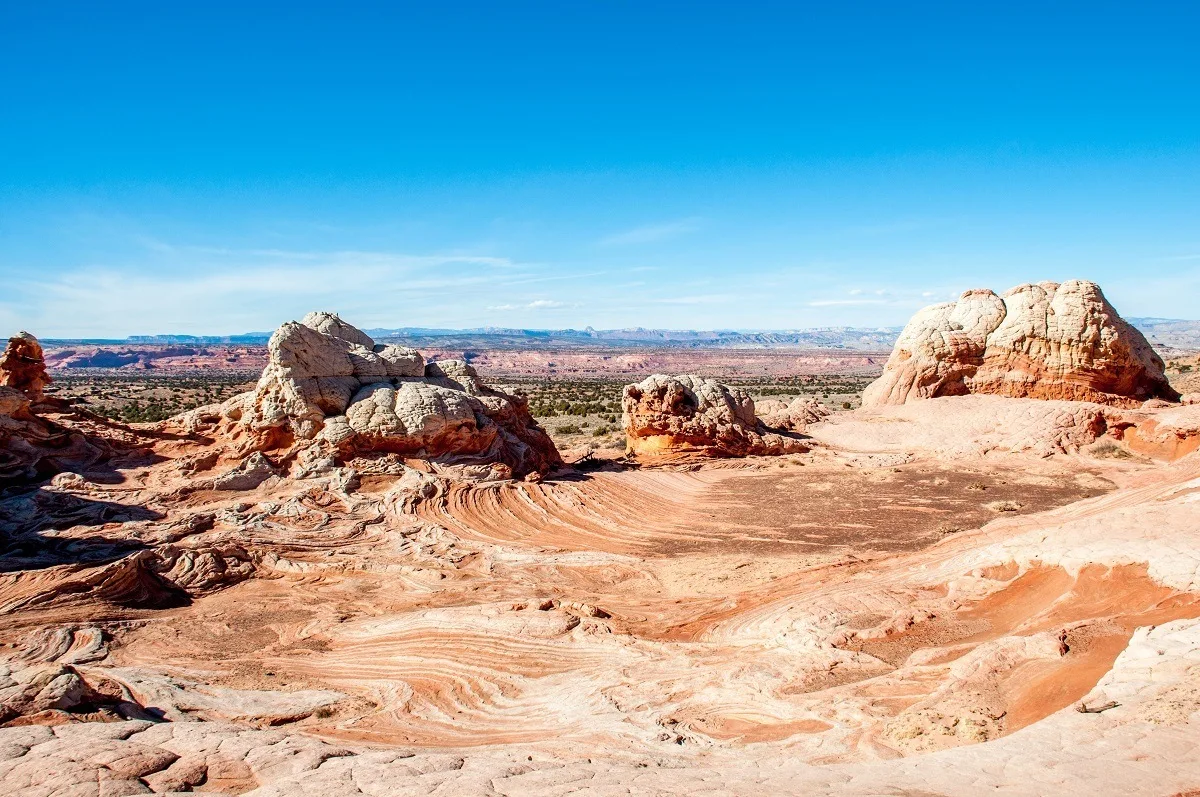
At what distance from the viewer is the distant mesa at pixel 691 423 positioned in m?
23.4

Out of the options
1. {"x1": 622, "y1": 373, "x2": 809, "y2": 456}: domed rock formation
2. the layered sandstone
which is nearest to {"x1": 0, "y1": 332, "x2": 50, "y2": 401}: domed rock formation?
the layered sandstone

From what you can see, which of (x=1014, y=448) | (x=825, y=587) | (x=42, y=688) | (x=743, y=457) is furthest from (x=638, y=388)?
(x=42, y=688)

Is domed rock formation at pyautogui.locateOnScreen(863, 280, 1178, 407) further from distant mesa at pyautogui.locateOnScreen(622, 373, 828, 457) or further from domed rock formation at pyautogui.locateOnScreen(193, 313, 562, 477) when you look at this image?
domed rock formation at pyautogui.locateOnScreen(193, 313, 562, 477)

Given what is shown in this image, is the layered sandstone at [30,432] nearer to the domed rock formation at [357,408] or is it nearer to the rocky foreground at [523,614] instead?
the rocky foreground at [523,614]

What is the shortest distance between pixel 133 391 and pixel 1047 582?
224ft

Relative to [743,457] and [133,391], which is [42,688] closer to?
[743,457]

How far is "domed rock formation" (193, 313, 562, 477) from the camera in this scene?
16.5 metres

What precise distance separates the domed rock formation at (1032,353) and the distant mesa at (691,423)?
664cm

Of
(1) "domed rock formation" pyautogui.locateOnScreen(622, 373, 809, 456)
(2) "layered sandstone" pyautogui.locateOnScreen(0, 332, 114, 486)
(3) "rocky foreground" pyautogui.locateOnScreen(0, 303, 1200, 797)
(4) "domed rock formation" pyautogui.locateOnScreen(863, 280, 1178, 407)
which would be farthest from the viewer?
(4) "domed rock formation" pyautogui.locateOnScreen(863, 280, 1178, 407)

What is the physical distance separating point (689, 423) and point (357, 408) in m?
10.8

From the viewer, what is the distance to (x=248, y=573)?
12.1m

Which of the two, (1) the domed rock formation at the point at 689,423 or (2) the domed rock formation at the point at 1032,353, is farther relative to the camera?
(2) the domed rock formation at the point at 1032,353

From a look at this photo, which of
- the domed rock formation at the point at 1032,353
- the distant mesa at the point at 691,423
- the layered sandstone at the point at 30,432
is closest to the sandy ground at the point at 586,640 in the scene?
the layered sandstone at the point at 30,432

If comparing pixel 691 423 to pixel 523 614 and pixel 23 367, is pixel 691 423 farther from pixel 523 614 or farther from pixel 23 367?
pixel 23 367
